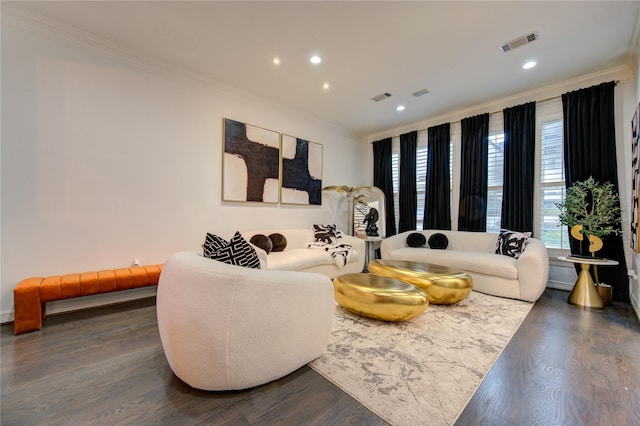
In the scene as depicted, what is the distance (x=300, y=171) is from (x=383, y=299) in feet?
9.53

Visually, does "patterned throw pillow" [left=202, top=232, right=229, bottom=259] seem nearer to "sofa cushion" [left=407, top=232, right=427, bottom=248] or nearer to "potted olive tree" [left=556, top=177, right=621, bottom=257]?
"sofa cushion" [left=407, top=232, right=427, bottom=248]

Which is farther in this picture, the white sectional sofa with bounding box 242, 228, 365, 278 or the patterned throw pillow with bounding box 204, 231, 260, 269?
the white sectional sofa with bounding box 242, 228, 365, 278

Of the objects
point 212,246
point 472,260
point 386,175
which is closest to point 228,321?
point 212,246

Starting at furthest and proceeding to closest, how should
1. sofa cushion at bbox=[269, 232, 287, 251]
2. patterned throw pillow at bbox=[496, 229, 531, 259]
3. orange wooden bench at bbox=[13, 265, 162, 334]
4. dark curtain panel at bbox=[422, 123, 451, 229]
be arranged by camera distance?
dark curtain panel at bbox=[422, 123, 451, 229] → sofa cushion at bbox=[269, 232, 287, 251] → patterned throw pillow at bbox=[496, 229, 531, 259] → orange wooden bench at bbox=[13, 265, 162, 334]

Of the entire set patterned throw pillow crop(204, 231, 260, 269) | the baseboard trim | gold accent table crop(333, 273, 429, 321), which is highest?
patterned throw pillow crop(204, 231, 260, 269)

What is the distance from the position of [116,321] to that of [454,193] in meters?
4.99

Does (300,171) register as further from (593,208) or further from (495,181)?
(593,208)

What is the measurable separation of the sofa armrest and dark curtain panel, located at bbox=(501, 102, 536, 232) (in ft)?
2.87

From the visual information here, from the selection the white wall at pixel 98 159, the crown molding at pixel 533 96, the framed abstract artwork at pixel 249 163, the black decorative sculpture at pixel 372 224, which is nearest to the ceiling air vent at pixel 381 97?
the crown molding at pixel 533 96

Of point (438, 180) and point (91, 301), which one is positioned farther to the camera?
point (438, 180)

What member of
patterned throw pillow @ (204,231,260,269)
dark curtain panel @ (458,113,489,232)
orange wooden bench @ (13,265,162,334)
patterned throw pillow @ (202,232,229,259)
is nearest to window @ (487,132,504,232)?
dark curtain panel @ (458,113,489,232)

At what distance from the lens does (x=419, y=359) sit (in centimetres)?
180

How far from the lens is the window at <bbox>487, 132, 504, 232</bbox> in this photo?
4.07m

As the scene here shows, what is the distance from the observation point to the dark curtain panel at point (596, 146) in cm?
305
